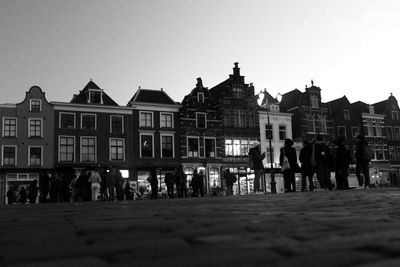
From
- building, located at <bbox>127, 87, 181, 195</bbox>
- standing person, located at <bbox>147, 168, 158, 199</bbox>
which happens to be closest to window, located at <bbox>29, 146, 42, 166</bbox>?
building, located at <bbox>127, 87, 181, 195</bbox>

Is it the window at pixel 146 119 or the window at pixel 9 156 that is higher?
the window at pixel 146 119

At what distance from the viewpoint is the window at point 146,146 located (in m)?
40.9

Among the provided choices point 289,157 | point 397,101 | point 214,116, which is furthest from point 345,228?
point 397,101

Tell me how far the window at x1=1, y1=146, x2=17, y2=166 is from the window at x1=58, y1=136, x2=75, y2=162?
3430 mm

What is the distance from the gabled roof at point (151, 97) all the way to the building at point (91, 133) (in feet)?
5.24

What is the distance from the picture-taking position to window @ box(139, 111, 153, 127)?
136 ft

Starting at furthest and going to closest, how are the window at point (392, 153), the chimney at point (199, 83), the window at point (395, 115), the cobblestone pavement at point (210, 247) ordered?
the window at point (395, 115), the window at point (392, 153), the chimney at point (199, 83), the cobblestone pavement at point (210, 247)

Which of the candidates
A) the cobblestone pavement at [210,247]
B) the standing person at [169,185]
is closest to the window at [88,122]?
the standing person at [169,185]

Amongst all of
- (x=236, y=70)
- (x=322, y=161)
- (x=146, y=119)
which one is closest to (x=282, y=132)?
(x=236, y=70)

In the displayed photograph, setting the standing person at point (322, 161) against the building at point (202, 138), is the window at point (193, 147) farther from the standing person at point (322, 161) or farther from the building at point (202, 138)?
the standing person at point (322, 161)

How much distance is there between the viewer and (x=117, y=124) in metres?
40.6

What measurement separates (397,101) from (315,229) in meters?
60.0

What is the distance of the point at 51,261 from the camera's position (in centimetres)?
143

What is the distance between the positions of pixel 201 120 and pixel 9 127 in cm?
1678
